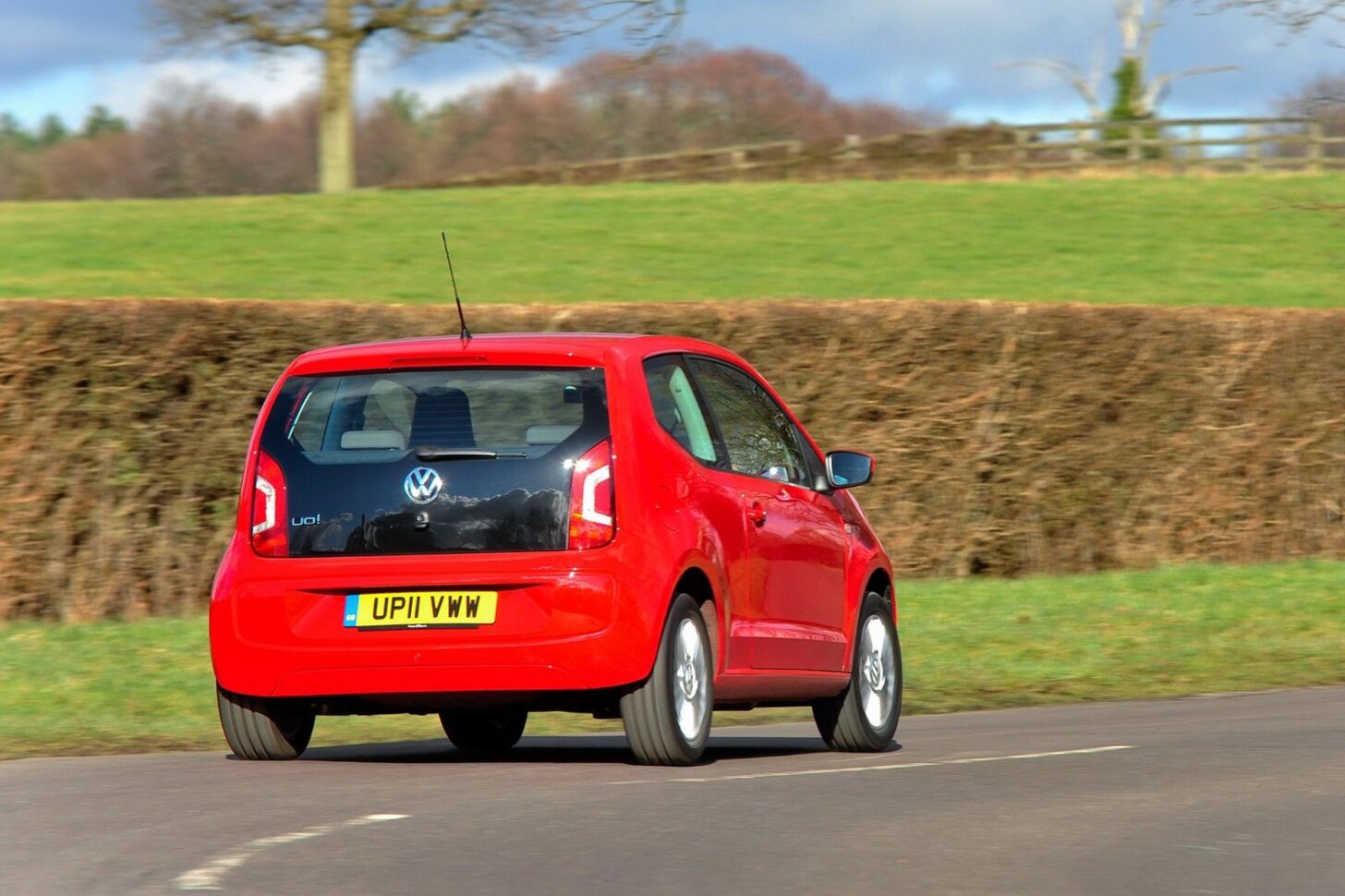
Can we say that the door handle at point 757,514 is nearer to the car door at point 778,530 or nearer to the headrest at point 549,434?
the car door at point 778,530

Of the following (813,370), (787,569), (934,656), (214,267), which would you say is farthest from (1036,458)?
(214,267)

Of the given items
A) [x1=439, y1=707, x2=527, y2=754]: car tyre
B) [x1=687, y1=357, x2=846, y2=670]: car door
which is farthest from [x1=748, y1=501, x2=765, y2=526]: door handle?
[x1=439, y1=707, x2=527, y2=754]: car tyre

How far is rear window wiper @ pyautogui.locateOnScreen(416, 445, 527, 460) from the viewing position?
8125 mm

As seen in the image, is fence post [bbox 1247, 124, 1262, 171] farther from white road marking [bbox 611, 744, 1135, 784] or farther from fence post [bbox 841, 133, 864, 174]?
white road marking [bbox 611, 744, 1135, 784]

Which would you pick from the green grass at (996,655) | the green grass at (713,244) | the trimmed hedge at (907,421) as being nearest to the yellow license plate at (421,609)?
the green grass at (996,655)

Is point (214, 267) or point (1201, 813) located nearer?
point (1201, 813)

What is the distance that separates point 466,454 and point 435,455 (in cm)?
11

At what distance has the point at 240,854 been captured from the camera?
247 inches

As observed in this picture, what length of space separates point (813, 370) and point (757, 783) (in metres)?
10.0

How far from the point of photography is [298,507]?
324 inches

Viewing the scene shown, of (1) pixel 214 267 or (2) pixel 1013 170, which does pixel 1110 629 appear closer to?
(1) pixel 214 267

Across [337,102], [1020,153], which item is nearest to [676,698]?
[337,102]

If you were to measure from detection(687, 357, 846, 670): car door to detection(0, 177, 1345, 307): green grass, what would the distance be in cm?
1534

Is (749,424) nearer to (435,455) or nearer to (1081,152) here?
(435,455)
